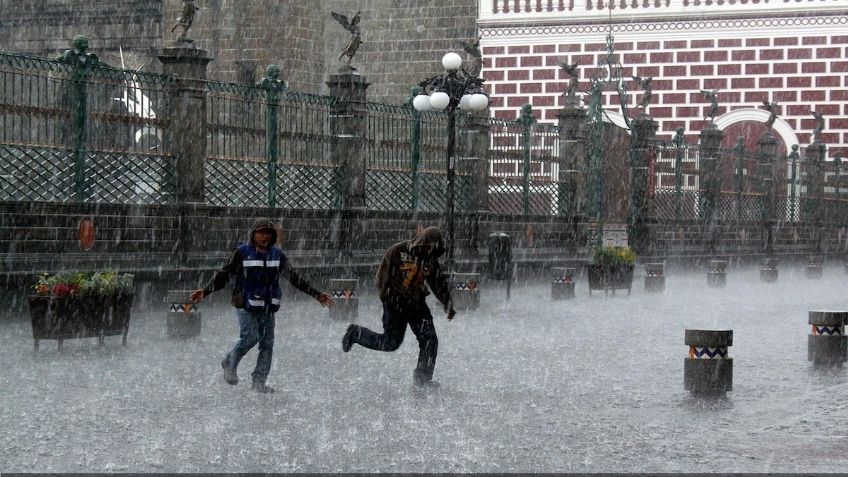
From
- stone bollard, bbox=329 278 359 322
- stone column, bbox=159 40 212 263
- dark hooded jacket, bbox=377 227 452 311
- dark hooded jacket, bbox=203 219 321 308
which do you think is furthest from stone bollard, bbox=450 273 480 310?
dark hooded jacket, bbox=203 219 321 308

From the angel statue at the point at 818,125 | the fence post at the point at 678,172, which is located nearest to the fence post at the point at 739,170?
the angel statue at the point at 818,125

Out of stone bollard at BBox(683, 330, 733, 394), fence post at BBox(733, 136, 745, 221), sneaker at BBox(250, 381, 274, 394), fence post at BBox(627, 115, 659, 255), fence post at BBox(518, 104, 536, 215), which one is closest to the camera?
sneaker at BBox(250, 381, 274, 394)

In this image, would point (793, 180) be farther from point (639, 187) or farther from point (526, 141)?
point (526, 141)

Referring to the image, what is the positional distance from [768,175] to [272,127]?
19.2 metres

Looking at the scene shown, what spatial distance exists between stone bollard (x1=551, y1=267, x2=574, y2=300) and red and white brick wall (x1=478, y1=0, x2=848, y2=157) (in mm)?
13713

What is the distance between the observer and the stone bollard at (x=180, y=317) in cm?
1559

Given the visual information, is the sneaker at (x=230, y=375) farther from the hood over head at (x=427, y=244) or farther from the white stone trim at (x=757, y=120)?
the white stone trim at (x=757, y=120)

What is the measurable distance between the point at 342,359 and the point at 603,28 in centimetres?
2634

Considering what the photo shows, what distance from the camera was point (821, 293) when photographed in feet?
85.7

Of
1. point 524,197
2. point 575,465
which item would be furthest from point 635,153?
point 575,465

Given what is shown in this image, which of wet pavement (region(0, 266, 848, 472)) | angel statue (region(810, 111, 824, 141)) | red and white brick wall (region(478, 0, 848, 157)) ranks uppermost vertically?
red and white brick wall (region(478, 0, 848, 157))

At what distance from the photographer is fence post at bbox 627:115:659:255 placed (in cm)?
3180

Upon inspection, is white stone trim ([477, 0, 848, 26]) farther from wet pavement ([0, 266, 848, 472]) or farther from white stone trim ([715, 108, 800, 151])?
wet pavement ([0, 266, 848, 472])

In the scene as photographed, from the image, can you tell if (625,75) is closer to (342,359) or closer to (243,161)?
(243,161)
